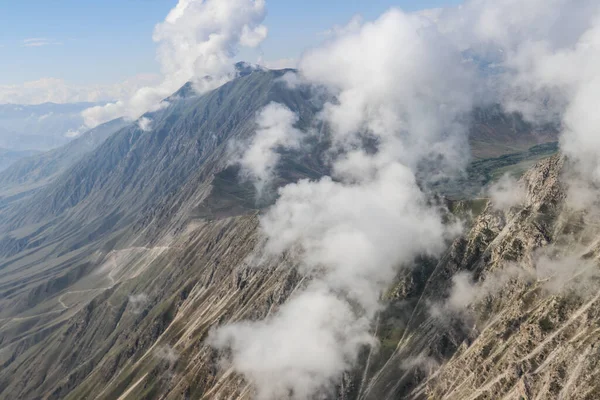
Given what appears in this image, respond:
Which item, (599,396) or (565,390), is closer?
(599,396)

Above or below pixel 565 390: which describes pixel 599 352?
above

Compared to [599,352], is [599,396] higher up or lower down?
lower down
